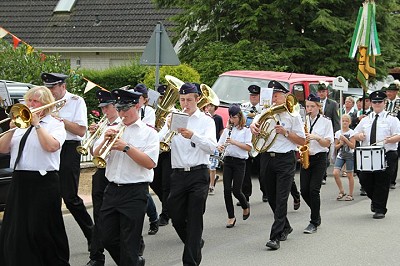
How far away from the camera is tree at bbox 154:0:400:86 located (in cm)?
2319

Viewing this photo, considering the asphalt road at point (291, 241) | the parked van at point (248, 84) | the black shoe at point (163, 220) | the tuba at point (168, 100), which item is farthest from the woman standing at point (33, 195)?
the parked van at point (248, 84)

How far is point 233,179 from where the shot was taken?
11.0m

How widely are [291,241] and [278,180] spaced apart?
2.96ft

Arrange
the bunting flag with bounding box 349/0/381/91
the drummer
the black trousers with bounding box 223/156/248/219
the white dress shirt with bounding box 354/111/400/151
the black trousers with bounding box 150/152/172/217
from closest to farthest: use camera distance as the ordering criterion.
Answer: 1. the black trousers with bounding box 150/152/172/217
2. the black trousers with bounding box 223/156/248/219
3. the drummer
4. the white dress shirt with bounding box 354/111/400/151
5. the bunting flag with bounding box 349/0/381/91

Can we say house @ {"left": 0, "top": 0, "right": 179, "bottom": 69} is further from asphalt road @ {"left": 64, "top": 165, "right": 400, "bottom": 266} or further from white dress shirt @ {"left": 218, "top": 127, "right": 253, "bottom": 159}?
white dress shirt @ {"left": 218, "top": 127, "right": 253, "bottom": 159}

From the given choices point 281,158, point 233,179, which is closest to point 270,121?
point 281,158

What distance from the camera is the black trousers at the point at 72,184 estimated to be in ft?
27.8

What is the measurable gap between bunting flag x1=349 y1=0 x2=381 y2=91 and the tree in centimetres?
346

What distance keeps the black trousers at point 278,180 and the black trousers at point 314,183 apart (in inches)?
34.6

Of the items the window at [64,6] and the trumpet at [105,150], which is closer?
the trumpet at [105,150]

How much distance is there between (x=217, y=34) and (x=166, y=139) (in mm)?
15302

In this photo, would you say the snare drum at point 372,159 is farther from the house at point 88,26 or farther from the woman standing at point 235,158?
the house at point 88,26

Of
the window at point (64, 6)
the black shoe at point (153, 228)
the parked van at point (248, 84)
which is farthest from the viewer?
the window at point (64, 6)

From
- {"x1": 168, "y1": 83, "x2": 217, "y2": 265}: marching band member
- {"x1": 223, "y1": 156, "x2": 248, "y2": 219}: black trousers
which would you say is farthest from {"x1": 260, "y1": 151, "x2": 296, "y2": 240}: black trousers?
{"x1": 168, "y1": 83, "x2": 217, "y2": 265}: marching band member
